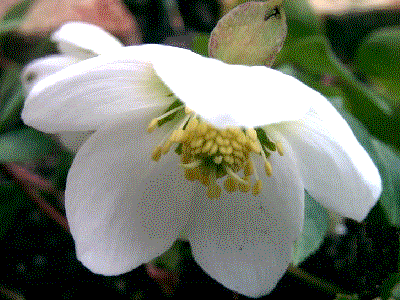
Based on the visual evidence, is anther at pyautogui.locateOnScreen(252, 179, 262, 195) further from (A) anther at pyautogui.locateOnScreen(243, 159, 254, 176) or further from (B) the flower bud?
(B) the flower bud

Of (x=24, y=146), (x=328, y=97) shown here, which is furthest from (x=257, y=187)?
(x=24, y=146)

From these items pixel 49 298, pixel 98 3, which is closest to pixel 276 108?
pixel 49 298

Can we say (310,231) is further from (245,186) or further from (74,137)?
(74,137)

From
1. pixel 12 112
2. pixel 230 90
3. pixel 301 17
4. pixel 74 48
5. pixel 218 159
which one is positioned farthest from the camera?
pixel 301 17

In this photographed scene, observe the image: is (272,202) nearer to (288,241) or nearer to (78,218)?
(288,241)

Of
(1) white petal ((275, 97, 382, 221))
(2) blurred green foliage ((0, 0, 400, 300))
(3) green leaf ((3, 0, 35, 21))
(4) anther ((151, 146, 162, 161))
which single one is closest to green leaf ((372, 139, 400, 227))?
(2) blurred green foliage ((0, 0, 400, 300))

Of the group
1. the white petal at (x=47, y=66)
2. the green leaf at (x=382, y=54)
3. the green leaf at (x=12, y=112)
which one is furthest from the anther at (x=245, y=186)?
the green leaf at (x=382, y=54)

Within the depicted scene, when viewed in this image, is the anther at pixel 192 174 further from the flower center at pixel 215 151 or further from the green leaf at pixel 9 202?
the green leaf at pixel 9 202
